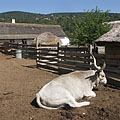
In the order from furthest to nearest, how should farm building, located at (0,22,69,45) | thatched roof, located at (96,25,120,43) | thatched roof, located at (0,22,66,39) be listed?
thatched roof, located at (0,22,66,39) → farm building, located at (0,22,69,45) → thatched roof, located at (96,25,120,43)

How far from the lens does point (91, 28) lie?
70.2ft

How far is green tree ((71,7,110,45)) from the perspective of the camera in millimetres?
21266

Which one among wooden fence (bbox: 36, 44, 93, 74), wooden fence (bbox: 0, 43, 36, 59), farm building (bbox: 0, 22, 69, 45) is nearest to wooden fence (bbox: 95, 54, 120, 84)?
wooden fence (bbox: 36, 44, 93, 74)

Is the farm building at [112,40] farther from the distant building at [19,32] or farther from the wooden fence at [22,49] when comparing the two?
the distant building at [19,32]

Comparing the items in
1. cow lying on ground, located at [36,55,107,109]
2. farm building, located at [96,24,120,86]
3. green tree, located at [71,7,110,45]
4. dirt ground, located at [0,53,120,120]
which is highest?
green tree, located at [71,7,110,45]

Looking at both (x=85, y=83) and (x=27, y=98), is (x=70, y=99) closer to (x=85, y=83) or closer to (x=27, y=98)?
(x=85, y=83)

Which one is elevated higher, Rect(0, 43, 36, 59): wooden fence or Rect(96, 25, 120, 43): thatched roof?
Rect(96, 25, 120, 43): thatched roof

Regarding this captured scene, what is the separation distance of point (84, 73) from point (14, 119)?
8.01 ft

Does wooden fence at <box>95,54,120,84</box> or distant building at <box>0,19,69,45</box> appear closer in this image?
wooden fence at <box>95,54,120,84</box>

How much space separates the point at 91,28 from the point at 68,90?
56.2 feet

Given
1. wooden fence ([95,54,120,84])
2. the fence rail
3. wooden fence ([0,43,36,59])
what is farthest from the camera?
wooden fence ([0,43,36,59])

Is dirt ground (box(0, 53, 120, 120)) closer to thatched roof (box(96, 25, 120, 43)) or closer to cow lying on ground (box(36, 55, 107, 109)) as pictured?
cow lying on ground (box(36, 55, 107, 109))

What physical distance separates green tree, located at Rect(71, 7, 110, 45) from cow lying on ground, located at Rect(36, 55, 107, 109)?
15.5 m

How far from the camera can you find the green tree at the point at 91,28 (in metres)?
21.3
